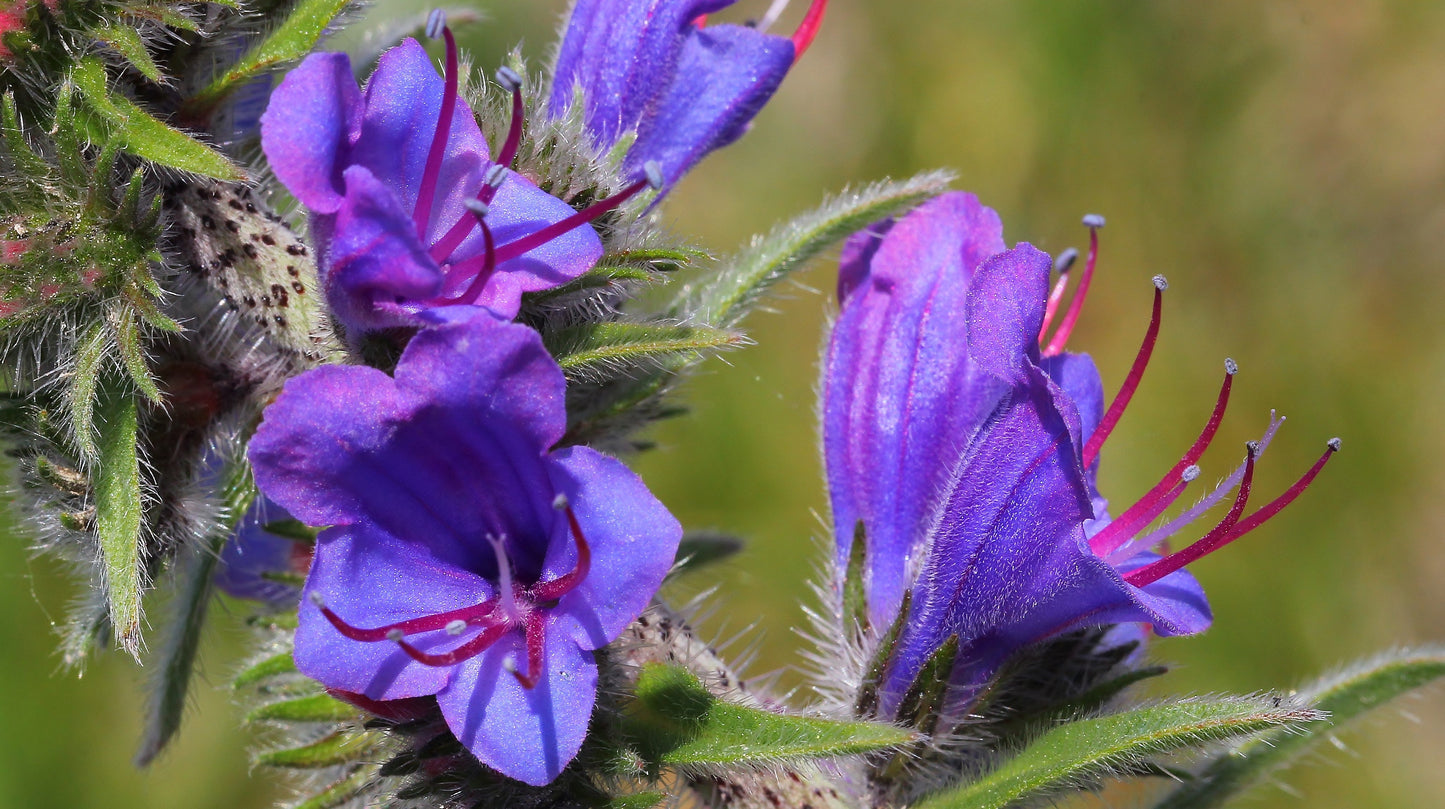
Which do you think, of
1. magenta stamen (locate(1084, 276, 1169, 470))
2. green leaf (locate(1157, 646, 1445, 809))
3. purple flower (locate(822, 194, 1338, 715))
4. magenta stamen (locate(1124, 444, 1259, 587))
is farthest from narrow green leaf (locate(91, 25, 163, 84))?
green leaf (locate(1157, 646, 1445, 809))

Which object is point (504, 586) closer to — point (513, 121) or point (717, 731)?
point (717, 731)

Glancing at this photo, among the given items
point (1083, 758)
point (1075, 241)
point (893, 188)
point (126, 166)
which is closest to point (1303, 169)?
point (1075, 241)

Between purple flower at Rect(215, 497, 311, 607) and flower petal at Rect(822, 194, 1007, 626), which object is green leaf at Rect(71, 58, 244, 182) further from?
flower petal at Rect(822, 194, 1007, 626)

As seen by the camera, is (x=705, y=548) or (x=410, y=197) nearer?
(x=410, y=197)

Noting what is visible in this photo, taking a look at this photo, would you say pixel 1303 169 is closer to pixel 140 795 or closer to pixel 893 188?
pixel 893 188

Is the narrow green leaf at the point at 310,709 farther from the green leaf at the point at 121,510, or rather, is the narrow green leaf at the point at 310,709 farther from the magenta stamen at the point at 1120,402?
the magenta stamen at the point at 1120,402

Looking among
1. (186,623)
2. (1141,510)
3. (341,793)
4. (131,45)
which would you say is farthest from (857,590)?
(131,45)

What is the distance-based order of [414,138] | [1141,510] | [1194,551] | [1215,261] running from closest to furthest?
[414,138] → [1194,551] → [1141,510] → [1215,261]
